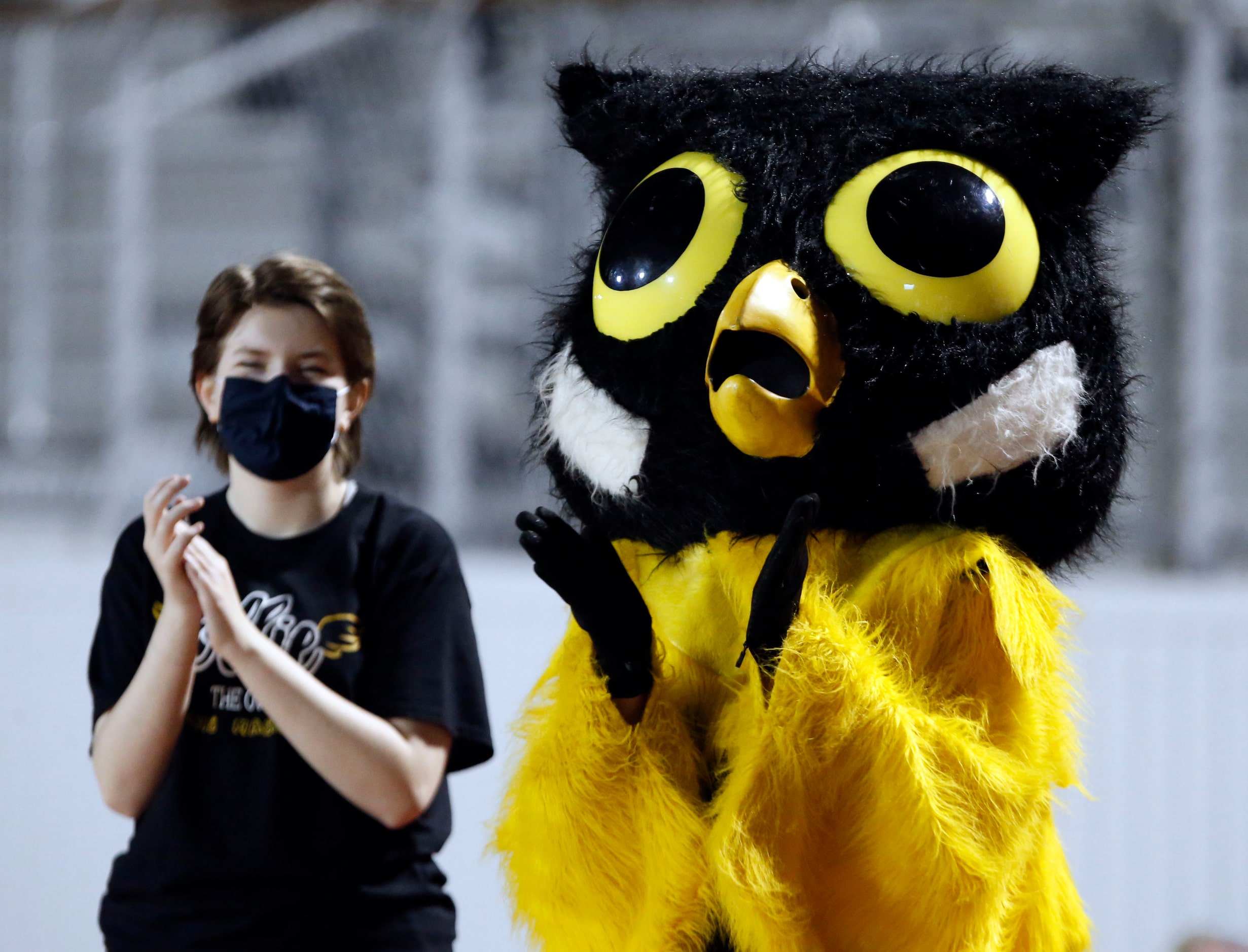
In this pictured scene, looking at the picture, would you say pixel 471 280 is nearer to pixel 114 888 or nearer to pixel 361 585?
pixel 361 585

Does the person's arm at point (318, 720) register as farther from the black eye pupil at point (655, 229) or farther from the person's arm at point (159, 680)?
the black eye pupil at point (655, 229)

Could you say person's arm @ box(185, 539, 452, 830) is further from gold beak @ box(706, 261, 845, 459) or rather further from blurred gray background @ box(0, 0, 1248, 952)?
blurred gray background @ box(0, 0, 1248, 952)

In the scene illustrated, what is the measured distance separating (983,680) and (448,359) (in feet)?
4.03

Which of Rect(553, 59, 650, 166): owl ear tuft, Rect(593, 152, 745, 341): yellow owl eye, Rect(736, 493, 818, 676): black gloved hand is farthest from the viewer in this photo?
Rect(553, 59, 650, 166): owl ear tuft

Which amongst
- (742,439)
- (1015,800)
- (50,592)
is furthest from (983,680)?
(50,592)

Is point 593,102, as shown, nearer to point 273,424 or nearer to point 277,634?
point 273,424

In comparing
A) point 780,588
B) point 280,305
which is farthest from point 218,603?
point 780,588

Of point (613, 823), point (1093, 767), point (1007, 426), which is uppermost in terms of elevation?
point (1007, 426)

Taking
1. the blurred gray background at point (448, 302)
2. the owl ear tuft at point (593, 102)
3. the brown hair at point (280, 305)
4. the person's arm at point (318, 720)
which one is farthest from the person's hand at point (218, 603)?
the blurred gray background at point (448, 302)

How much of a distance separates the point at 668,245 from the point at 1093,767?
119 cm

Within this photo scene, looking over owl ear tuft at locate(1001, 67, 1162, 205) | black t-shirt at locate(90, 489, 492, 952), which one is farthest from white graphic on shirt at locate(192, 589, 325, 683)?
owl ear tuft at locate(1001, 67, 1162, 205)

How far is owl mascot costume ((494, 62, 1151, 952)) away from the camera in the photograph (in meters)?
0.69

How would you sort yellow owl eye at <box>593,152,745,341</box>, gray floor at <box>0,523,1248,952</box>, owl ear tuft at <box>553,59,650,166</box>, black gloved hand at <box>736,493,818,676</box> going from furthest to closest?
gray floor at <box>0,523,1248,952</box> < owl ear tuft at <box>553,59,650,166</box> < yellow owl eye at <box>593,152,745,341</box> < black gloved hand at <box>736,493,818,676</box>

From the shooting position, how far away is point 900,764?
2.27 ft
